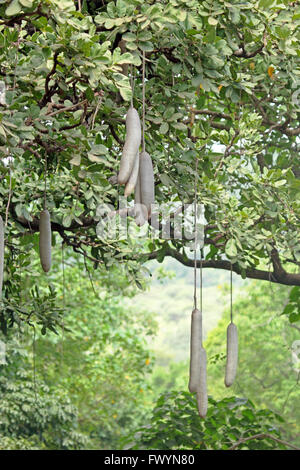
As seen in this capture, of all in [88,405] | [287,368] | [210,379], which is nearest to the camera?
[88,405]

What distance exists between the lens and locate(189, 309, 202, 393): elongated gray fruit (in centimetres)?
160

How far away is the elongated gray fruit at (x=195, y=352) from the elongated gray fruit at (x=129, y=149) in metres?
0.49

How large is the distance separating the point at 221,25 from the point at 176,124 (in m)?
0.33

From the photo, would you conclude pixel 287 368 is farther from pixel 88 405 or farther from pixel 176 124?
pixel 176 124

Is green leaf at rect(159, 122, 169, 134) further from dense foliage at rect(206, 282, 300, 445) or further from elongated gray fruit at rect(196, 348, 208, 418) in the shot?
dense foliage at rect(206, 282, 300, 445)

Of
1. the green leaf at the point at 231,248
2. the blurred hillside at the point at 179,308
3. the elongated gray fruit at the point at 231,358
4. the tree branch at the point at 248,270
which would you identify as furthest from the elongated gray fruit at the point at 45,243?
the blurred hillside at the point at 179,308

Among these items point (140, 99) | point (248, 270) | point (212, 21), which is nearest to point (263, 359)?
point (248, 270)

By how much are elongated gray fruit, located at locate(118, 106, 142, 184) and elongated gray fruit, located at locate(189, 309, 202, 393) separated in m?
0.49

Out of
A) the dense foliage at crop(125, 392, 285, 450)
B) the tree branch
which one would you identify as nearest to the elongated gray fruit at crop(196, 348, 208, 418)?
the tree branch

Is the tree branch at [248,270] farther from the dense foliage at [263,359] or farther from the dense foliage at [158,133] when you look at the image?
the dense foliage at [263,359]

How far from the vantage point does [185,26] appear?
1.93 m

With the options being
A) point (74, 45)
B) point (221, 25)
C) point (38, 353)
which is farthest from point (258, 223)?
point (38, 353)

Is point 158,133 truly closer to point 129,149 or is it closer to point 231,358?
point 231,358

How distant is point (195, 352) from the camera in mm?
1625
